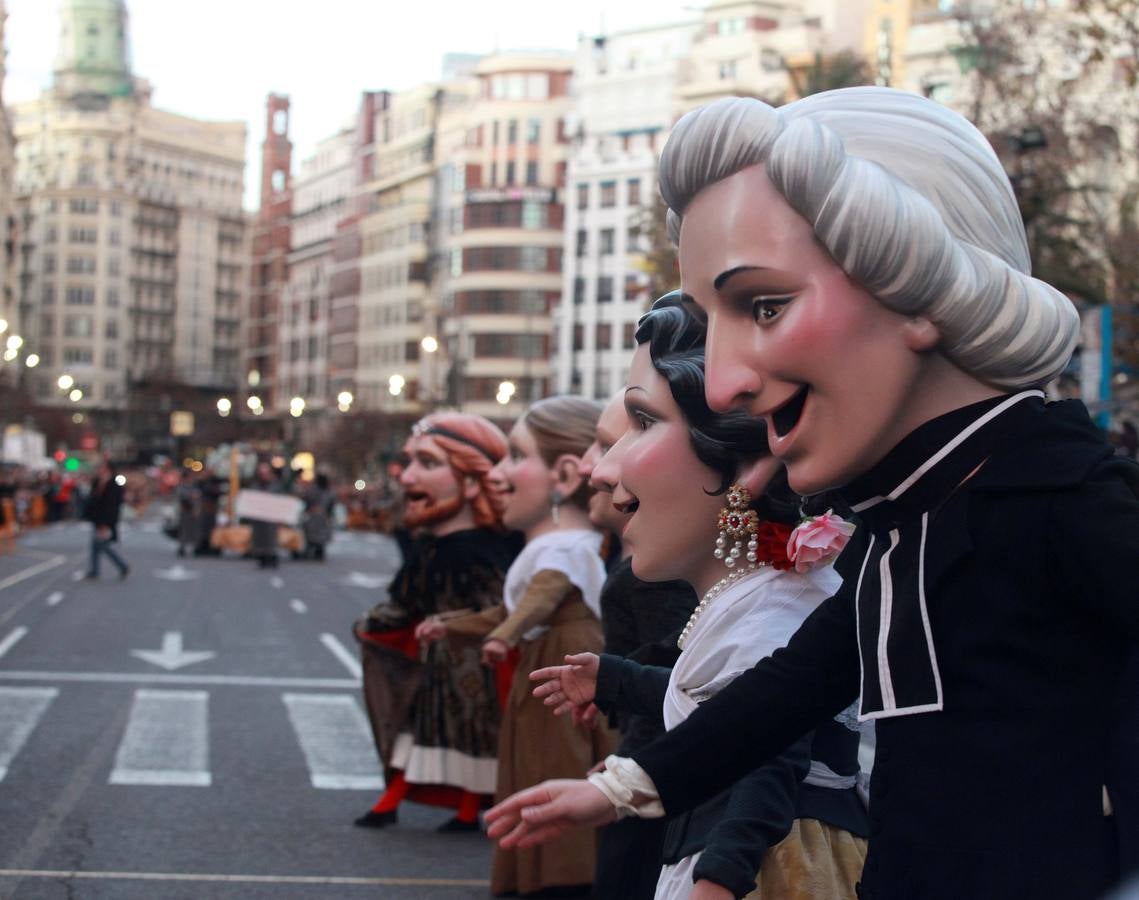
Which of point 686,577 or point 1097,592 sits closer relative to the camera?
point 1097,592

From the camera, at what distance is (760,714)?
10.5 ft

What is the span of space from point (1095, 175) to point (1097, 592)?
5491 centimetres

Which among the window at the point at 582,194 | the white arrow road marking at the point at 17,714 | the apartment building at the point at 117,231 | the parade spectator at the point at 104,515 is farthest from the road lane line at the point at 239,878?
the apartment building at the point at 117,231

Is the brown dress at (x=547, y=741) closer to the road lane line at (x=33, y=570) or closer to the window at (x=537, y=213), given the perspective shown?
the road lane line at (x=33, y=570)

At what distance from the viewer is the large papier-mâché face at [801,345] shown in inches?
117

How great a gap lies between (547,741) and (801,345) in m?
5.49

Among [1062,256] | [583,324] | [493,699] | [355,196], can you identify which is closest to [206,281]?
[355,196]

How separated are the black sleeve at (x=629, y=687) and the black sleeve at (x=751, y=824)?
0.43 metres

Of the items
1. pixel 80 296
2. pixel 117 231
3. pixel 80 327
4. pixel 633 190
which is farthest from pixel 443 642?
pixel 117 231

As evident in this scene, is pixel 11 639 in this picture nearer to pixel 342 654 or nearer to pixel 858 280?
pixel 342 654

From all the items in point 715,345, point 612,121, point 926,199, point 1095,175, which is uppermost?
point 612,121

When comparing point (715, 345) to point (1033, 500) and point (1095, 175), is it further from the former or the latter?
point (1095, 175)

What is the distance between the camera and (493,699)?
9562mm

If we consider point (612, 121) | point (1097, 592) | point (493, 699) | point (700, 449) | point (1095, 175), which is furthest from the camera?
point (612, 121)
